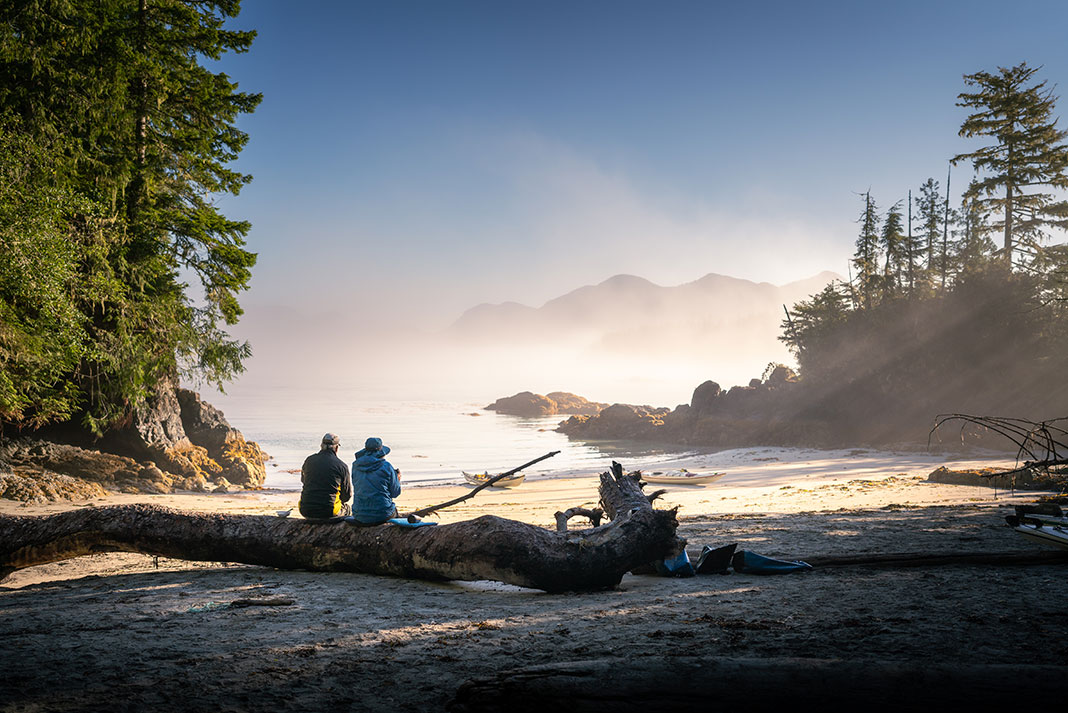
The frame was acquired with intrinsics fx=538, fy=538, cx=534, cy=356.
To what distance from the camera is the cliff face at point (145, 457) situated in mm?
14719

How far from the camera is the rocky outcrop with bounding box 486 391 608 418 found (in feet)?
340

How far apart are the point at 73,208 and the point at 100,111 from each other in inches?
166

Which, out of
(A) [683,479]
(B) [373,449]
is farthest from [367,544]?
(A) [683,479]

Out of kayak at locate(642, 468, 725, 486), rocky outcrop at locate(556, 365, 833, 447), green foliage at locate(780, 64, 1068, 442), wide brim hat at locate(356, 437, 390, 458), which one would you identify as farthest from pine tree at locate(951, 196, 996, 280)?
wide brim hat at locate(356, 437, 390, 458)

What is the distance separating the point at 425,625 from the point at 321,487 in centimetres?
332

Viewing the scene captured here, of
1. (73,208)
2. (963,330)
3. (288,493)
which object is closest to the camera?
(73,208)

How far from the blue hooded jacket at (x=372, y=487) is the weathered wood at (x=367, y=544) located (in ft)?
0.65

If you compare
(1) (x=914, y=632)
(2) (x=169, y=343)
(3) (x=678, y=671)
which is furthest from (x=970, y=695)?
(2) (x=169, y=343)

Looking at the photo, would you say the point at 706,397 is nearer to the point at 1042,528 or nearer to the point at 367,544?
the point at 1042,528

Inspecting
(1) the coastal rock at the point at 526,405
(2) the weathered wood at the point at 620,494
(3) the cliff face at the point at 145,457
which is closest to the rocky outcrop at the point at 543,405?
(1) the coastal rock at the point at 526,405

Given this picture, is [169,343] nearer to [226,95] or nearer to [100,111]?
[100,111]

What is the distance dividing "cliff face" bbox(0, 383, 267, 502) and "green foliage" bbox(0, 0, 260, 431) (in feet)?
3.80

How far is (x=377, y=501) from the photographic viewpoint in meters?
7.10

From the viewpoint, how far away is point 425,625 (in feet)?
16.0
